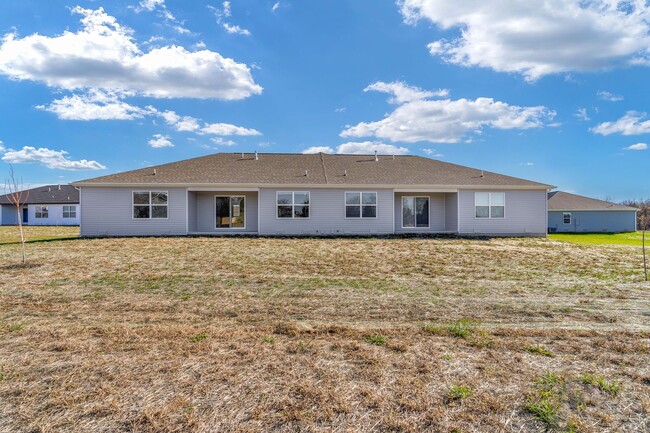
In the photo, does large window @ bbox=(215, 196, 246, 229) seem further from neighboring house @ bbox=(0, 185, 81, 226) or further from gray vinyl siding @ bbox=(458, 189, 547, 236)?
neighboring house @ bbox=(0, 185, 81, 226)

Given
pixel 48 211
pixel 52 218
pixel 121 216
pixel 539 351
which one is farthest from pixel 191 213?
pixel 48 211

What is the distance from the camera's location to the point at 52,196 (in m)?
37.7

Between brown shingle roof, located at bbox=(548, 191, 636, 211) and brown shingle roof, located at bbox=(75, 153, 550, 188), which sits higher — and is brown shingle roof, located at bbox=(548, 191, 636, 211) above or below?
below

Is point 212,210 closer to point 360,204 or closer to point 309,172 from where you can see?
point 309,172

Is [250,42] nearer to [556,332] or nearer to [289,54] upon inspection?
[289,54]

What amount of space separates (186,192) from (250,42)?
7.44 meters

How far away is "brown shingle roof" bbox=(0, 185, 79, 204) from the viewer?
36.7 metres

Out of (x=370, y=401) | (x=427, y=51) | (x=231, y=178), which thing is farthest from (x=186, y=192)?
(x=370, y=401)

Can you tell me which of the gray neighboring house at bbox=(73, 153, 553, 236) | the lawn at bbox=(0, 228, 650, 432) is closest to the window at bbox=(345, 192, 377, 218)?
the gray neighboring house at bbox=(73, 153, 553, 236)

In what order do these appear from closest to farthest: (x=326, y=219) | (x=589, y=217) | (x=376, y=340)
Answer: (x=376, y=340) → (x=326, y=219) → (x=589, y=217)

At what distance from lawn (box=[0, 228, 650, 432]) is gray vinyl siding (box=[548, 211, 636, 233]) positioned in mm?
25542

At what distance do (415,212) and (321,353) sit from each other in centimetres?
1700

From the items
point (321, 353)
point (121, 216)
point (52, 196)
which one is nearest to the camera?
point (321, 353)

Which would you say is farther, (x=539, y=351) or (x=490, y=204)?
(x=490, y=204)
